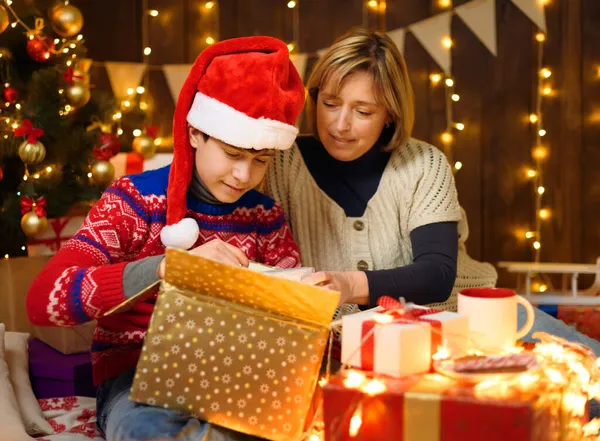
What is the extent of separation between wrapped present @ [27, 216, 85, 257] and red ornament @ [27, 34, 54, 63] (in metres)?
0.53

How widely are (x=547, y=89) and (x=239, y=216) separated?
1.61m

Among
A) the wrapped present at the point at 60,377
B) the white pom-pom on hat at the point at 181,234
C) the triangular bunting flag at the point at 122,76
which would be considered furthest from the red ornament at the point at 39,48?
the white pom-pom on hat at the point at 181,234

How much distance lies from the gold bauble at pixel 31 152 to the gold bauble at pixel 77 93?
22 cm

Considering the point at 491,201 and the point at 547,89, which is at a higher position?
the point at 547,89

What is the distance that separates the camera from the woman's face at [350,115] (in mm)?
1879

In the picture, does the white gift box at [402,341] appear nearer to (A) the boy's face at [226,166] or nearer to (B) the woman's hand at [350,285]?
(B) the woman's hand at [350,285]

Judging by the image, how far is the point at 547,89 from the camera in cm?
287

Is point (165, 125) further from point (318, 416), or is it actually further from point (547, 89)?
point (318, 416)

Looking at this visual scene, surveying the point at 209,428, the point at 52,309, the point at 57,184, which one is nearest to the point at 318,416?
the point at 209,428

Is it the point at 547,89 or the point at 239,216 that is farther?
the point at 547,89

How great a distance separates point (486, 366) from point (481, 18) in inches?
74.9

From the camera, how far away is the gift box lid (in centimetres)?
208

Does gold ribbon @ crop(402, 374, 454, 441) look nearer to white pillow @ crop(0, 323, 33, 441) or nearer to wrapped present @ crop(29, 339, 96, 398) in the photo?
white pillow @ crop(0, 323, 33, 441)

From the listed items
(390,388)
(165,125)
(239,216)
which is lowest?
(390,388)
